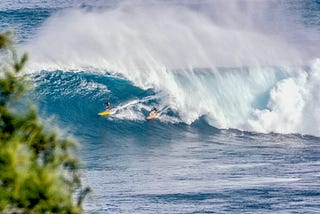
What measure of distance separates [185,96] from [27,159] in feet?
115

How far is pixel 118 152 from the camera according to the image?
106 ft

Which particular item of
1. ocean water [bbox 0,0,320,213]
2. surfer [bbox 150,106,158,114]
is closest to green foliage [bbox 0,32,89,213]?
ocean water [bbox 0,0,320,213]

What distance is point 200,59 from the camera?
47.8m

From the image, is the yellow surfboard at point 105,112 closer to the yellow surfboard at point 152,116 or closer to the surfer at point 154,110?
the yellow surfboard at point 152,116

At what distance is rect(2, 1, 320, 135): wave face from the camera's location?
41.1m

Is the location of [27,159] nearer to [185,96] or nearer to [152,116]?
[152,116]

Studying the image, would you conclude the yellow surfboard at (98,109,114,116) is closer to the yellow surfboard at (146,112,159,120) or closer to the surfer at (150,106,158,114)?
the yellow surfboard at (146,112,159,120)

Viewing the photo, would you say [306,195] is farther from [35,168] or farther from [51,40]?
[51,40]

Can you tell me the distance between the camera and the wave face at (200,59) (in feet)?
135

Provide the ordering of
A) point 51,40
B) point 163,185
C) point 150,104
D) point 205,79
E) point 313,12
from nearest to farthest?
1. point 163,185
2. point 150,104
3. point 205,79
4. point 51,40
5. point 313,12

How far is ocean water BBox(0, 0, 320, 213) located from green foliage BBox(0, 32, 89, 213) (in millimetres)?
12754

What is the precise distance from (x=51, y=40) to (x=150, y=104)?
41.1 feet

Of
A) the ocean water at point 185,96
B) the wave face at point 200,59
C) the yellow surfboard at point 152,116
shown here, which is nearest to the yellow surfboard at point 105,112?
the ocean water at point 185,96

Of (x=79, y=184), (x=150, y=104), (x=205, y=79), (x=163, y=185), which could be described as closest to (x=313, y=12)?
(x=205, y=79)
